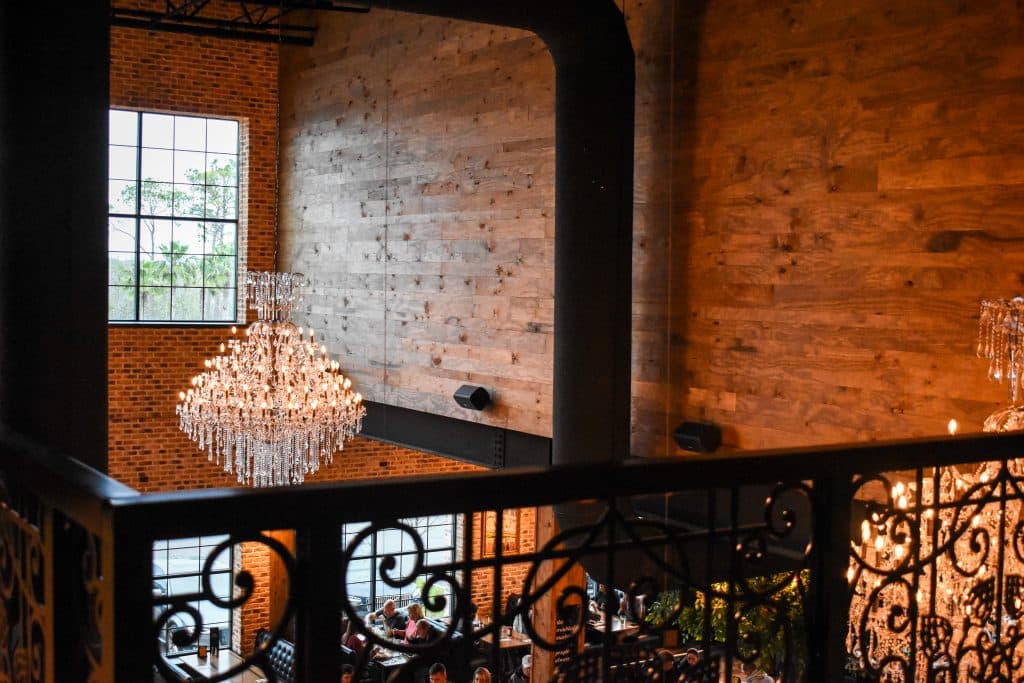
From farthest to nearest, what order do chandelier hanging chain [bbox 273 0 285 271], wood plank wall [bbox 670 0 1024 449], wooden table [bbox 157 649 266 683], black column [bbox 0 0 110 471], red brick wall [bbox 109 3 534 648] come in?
1. chandelier hanging chain [bbox 273 0 285 271]
2. red brick wall [bbox 109 3 534 648]
3. wooden table [bbox 157 649 266 683]
4. wood plank wall [bbox 670 0 1024 449]
5. black column [bbox 0 0 110 471]

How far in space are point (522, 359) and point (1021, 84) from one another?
14.4 ft

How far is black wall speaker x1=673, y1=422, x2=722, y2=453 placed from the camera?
7.37 m

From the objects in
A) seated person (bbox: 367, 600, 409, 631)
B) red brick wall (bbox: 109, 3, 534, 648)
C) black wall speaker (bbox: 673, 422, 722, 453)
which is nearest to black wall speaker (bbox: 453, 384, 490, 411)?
black wall speaker (bbox: 673, 422, 722, 453)

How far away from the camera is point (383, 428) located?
1120 cm

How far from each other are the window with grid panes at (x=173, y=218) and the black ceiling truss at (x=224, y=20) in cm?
111

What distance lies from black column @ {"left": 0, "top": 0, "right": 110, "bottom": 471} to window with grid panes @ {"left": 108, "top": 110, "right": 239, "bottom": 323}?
9.12 m

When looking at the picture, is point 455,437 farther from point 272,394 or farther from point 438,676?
point 438,676

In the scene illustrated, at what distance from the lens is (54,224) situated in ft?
13.6

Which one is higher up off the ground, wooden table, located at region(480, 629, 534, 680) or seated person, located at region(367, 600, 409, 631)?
seated person, located at region(367, 600, 409, 631)

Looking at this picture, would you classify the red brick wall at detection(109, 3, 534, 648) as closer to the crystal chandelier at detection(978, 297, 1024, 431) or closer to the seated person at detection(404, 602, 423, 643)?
the seated person at detection(404, 602, 423, 643)

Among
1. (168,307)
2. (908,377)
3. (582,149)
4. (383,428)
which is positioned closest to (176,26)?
(168,307)

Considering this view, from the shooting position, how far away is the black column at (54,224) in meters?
3.96

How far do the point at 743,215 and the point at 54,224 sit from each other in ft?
14.3

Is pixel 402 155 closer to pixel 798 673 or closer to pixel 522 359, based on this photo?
pixel 522 359
